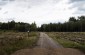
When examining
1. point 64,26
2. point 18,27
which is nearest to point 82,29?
point 64,26

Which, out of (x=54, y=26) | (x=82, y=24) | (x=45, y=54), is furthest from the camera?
(x=54, y=26)

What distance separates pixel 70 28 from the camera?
554ft

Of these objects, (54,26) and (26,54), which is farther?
(54,26)

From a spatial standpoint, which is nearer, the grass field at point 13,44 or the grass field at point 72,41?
the grass field at point 13,44

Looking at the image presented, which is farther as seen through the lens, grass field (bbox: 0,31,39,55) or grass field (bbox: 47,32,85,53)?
grass field (bbox: 47,32,85,53)

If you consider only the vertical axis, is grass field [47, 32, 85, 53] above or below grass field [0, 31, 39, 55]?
below

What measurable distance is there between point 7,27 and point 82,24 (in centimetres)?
6031

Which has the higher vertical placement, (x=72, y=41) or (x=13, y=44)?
(x=13, y=44)

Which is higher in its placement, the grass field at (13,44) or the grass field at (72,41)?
the grass field at (13,44)

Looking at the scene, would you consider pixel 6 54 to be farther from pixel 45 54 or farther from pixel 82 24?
pixel 82 24

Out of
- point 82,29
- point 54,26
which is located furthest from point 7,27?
point 82,29

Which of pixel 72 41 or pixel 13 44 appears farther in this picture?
pixel 72 41

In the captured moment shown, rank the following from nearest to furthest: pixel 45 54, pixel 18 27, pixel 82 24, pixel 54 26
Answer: pixel 45 54 < pixel 82 24 < pixel 18 27 < pixel 54 26

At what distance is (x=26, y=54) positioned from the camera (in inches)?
719
